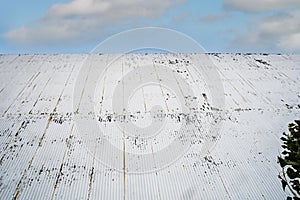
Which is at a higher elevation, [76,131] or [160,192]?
[76,131]

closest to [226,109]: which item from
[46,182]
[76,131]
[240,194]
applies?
[240,194]

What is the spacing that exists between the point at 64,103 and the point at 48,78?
2.43 meters

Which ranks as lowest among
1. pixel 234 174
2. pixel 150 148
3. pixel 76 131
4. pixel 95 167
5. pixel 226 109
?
pixel 234 174

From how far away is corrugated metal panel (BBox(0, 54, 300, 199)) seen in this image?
257 inches

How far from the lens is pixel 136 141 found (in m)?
7.98

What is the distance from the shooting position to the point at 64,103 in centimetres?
995

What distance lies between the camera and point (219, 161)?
24.3ft

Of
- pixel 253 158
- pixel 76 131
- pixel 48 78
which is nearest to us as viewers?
pixel 253 158

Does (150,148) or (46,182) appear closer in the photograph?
(46,182)

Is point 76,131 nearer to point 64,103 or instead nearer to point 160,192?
point 64,103

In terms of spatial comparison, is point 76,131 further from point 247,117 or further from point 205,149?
point 247,117

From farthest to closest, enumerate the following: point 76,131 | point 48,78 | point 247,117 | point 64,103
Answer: point 48,78 < point 64,103 < point 247,117 < point 76,131

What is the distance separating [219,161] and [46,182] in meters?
3.75

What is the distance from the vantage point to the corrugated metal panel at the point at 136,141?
652 centimetres
